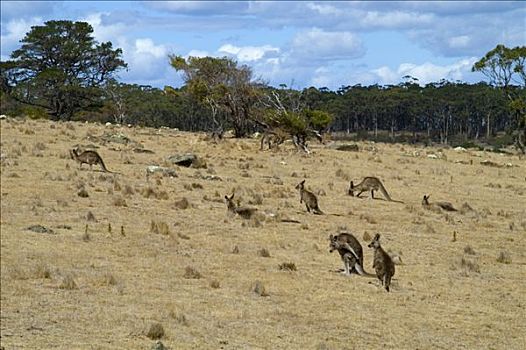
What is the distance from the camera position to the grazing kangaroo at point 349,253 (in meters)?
17.1

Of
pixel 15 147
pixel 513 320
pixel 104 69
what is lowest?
pixel 513 320

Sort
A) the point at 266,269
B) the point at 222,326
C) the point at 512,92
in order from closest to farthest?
the point at 222,326 < the point at 266,269 < the point at 512,92

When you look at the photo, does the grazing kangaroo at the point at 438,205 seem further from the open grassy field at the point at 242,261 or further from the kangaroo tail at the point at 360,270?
the kangaroo tail at the point at 360,270

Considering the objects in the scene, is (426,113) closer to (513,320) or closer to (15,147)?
(15,147)

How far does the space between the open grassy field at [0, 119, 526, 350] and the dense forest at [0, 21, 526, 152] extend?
16.6 metres

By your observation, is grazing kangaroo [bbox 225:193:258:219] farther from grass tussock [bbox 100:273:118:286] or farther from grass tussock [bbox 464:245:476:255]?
grass tussock [bbox 100:273:118:286]

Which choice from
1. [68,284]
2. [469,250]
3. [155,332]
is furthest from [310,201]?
[155,332]

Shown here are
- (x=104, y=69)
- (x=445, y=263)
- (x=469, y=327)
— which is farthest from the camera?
(x=104, y=69)

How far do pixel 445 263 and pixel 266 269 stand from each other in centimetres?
434

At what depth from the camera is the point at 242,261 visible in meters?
18.1

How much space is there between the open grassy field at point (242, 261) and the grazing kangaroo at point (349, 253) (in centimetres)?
28

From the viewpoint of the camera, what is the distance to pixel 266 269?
17484 mm

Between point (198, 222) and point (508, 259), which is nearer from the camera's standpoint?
point (508, 259)

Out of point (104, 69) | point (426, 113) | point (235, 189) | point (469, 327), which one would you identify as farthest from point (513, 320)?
point (426, 113)
